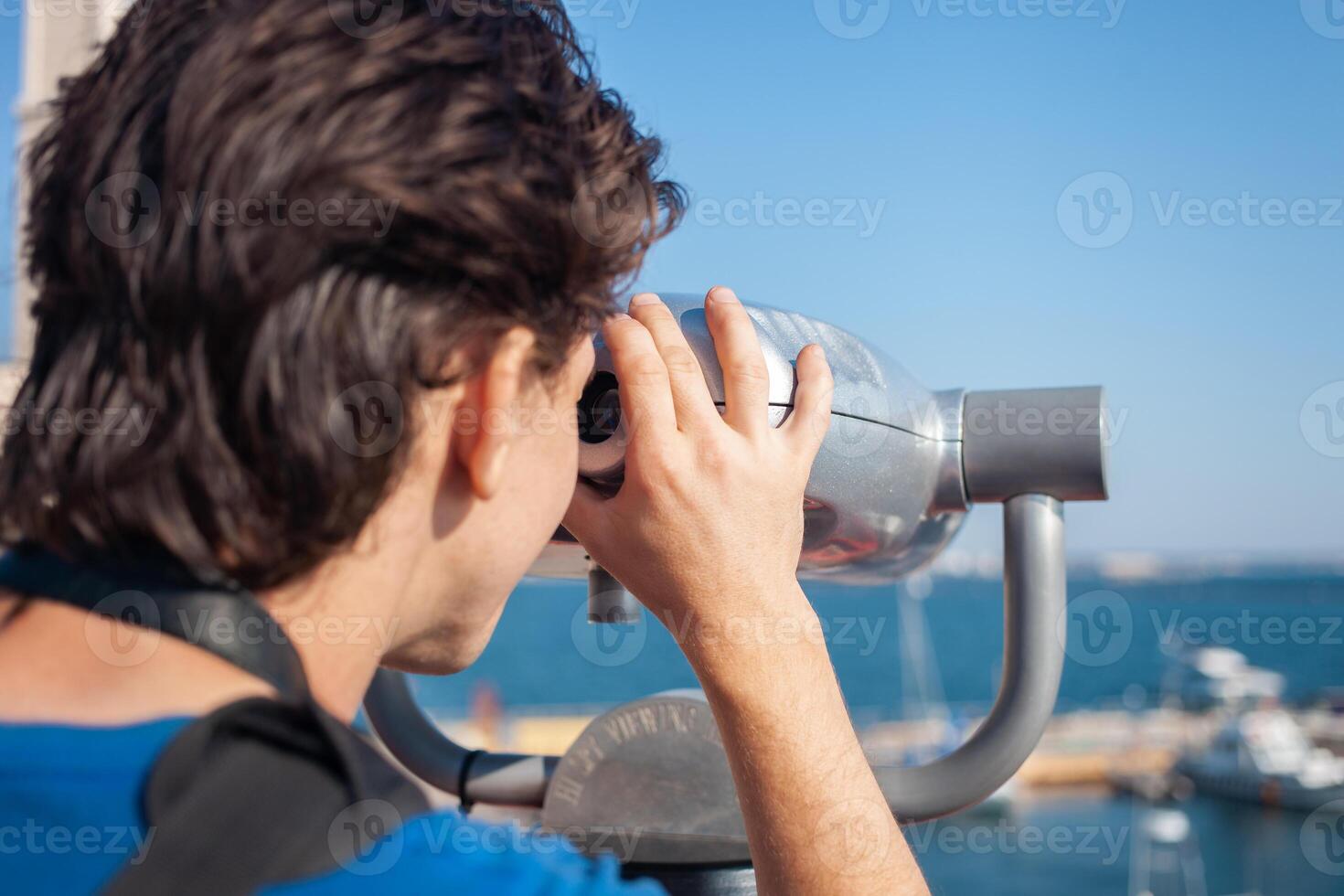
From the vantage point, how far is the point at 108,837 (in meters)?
0.47

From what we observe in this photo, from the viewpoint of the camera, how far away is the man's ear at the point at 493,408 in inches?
26.1

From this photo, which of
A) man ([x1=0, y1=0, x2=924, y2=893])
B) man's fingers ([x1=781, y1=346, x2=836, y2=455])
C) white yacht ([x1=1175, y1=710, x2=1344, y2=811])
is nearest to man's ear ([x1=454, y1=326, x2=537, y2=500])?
man ([x1=0, y1=0, x2=924, y2=893])

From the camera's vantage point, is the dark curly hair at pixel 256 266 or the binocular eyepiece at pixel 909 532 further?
the binocular eyepiece at pixel 909 532

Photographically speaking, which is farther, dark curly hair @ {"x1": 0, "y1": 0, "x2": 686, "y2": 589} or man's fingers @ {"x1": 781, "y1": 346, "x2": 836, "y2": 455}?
man's fingers @ {"x1": 781, "y1": 346, "x2": 836, "y2": 455}

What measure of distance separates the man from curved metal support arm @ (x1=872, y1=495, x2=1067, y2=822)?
537mm

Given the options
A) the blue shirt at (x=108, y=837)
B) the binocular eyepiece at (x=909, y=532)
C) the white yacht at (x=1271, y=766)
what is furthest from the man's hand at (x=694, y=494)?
the white yacht at (x=1271, y=766)

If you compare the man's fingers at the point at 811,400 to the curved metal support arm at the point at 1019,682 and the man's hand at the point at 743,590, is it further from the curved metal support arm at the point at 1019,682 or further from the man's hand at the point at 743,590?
the curved metal support arm at the point at 1019,682

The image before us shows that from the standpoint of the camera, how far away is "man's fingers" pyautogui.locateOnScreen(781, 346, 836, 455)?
946 mm

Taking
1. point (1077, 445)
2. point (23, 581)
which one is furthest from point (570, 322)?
point (1077, 445)

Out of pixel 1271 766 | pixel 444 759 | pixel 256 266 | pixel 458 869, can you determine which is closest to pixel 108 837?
pixel 458 869

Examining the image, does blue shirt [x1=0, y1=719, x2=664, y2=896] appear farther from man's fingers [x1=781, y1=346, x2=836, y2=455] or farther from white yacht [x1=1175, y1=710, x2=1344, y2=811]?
white yacht [x1=1175, y1=710, x2=1344, y2=811]

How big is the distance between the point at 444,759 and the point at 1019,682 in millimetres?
614

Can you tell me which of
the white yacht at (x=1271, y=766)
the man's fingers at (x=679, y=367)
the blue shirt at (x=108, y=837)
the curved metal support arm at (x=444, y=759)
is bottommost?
the white yacht at (x=1271, y=766)

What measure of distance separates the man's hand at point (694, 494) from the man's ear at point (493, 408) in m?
0.20
